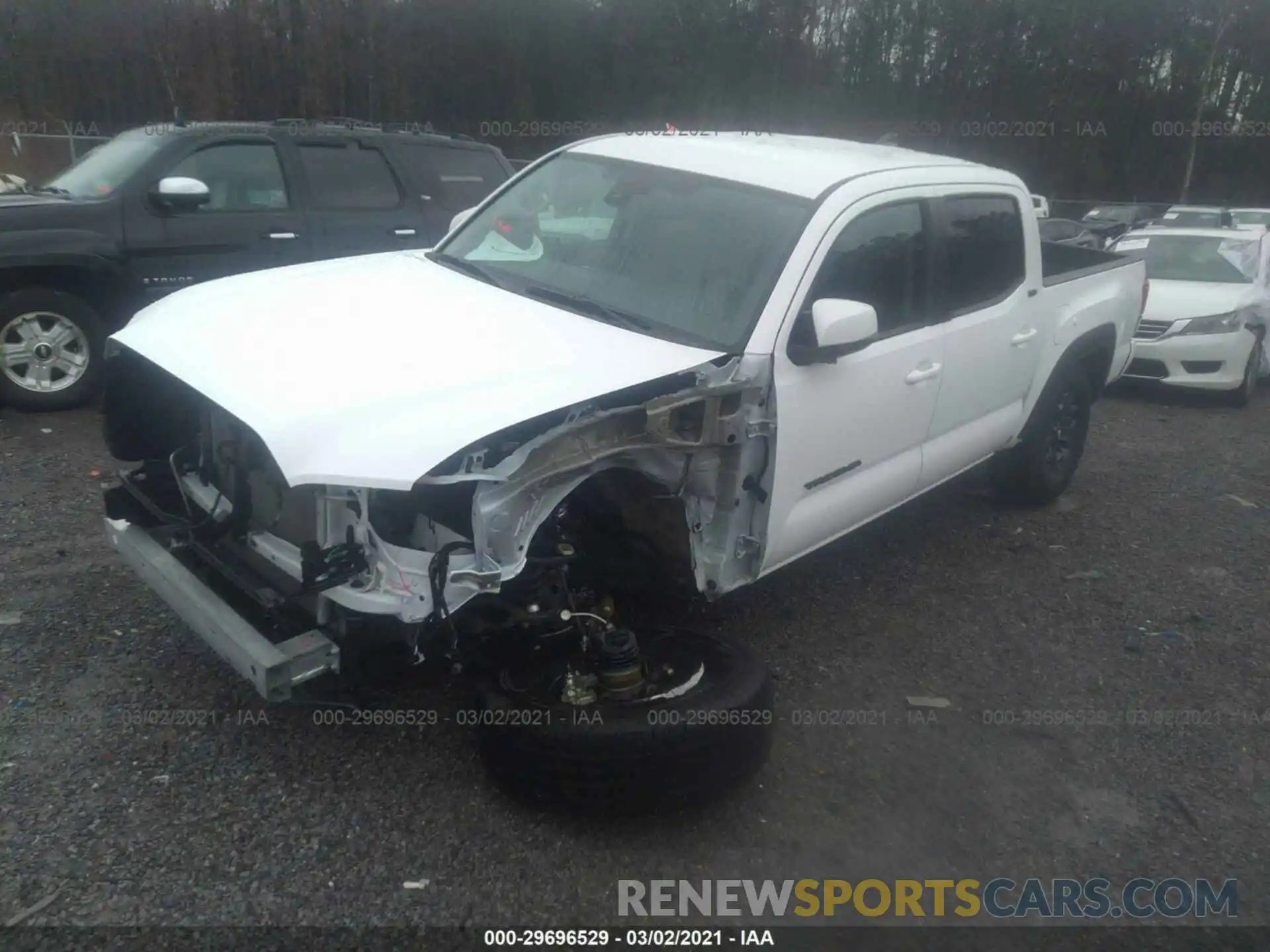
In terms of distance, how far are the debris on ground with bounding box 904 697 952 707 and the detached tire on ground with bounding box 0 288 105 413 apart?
17.8ft

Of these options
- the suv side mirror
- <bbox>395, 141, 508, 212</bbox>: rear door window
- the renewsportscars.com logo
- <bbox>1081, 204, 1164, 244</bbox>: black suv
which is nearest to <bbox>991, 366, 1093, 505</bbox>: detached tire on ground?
the suv side mirror

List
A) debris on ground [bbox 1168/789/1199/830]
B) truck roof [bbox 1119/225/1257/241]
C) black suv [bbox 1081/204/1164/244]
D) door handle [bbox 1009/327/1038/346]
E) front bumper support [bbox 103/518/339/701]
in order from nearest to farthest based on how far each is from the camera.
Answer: front bumper support [bbox 103/518/339/701]
debris on ground [bbox 1168/789/1199/830]
door handle [bbox 1009/327/1038/346]
truck roof [bbox 1119/225/1257/241]
black suv [bbox 1081/204/1164/244]

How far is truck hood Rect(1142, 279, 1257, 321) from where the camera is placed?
9.65 meters

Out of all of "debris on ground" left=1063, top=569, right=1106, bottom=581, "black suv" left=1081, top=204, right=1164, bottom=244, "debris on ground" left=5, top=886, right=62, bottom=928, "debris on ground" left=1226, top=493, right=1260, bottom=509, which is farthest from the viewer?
"black suv" left=1081, top=204, right=1164, bottom=244

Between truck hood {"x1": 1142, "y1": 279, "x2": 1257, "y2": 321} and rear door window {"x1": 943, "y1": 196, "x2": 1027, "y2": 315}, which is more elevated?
rear door window {"x1": 943, "y1": 196, "x2": 1027, "y2": 315}

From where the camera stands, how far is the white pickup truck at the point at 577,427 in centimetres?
289

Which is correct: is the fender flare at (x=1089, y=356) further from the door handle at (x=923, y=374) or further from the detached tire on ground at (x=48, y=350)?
the detached tire on ground at (x=48, y=350)

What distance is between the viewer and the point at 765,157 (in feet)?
13.9

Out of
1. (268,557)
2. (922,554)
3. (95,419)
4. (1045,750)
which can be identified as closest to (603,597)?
(268,557)

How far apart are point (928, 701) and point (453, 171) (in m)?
5.57

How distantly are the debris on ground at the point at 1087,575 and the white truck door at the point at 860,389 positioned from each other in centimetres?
138

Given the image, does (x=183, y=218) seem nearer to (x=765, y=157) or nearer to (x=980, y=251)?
(x=765, y=157)

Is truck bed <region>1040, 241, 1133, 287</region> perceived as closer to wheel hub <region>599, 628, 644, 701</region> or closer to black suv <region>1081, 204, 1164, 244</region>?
wheel hub <region>599, 628, 644, 701</region>

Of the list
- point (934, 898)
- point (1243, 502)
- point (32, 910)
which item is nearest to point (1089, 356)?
point (1243, 502)
